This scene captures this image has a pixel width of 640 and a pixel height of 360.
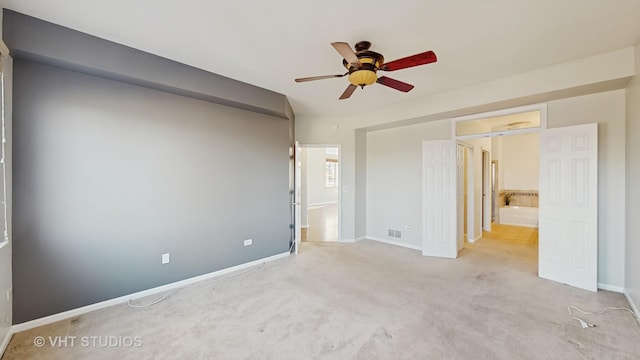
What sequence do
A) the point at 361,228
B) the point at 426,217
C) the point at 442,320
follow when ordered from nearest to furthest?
the point at 442,320, the point at 426,217, the point at 361,228

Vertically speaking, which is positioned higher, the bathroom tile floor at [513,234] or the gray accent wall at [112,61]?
the gray accent wall at [112,61]

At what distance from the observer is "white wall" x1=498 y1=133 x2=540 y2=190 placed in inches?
305

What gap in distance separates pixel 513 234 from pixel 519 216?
4.48ft

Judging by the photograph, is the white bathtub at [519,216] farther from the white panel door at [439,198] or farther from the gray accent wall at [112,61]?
the gray accent wall at [112,61]

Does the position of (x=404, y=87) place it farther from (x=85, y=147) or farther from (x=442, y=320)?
(x=85, y=147)

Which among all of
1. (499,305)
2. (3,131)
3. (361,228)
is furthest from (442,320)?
(3,131)

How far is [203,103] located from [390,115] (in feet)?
10.5

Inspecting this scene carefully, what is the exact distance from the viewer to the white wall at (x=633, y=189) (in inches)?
102

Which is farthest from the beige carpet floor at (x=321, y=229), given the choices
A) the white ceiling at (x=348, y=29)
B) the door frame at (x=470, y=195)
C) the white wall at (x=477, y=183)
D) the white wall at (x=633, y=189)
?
the white wall at (x=633, y=189)

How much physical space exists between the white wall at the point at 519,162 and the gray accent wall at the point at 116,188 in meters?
8.15

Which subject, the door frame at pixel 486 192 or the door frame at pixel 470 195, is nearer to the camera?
the door frame at pixel 470 195

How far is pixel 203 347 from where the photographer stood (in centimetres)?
211

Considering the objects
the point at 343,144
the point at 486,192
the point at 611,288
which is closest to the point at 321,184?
the point at 343,144

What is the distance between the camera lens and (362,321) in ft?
8.14
